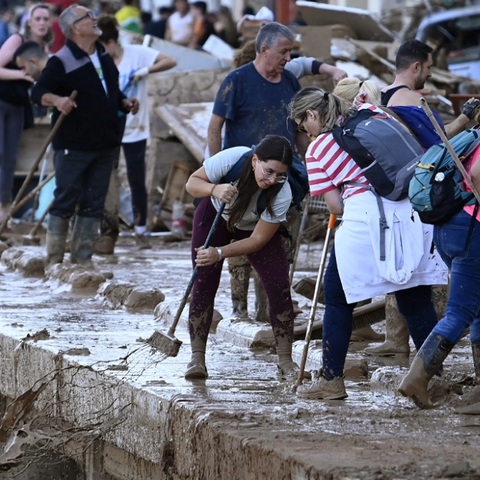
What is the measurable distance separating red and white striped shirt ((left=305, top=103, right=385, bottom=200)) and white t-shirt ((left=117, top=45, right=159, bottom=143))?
6.29 metres

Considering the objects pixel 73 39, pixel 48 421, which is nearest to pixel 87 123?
pixel 73 39

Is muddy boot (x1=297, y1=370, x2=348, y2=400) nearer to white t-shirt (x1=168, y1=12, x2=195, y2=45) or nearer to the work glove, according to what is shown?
the work glove

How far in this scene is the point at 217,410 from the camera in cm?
469

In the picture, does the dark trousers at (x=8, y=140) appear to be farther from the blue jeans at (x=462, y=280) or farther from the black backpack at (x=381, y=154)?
the blue jeans at (x=462, y=280)

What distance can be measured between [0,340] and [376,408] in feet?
8.95

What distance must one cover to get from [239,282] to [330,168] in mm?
2162

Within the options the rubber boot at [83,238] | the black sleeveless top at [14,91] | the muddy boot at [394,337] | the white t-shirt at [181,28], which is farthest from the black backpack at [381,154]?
the white t-shirt at [181,28]

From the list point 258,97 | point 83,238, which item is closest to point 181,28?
point 83,238

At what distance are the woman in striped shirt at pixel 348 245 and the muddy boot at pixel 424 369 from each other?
0.42 meters

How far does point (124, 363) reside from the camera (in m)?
5.84

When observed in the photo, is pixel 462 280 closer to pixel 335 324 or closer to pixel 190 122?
pixel 335 324

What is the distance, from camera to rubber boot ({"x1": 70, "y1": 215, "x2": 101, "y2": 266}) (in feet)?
32.0

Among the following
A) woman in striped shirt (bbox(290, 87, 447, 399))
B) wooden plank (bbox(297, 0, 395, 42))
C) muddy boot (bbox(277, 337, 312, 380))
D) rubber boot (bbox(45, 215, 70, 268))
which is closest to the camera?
woman in striped shirt (bbox(290, 87, 447, 399))

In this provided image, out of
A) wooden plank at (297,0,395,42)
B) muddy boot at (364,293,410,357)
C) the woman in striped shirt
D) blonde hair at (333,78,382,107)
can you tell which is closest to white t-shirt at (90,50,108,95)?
muddy boot at (364,293,410,357)
